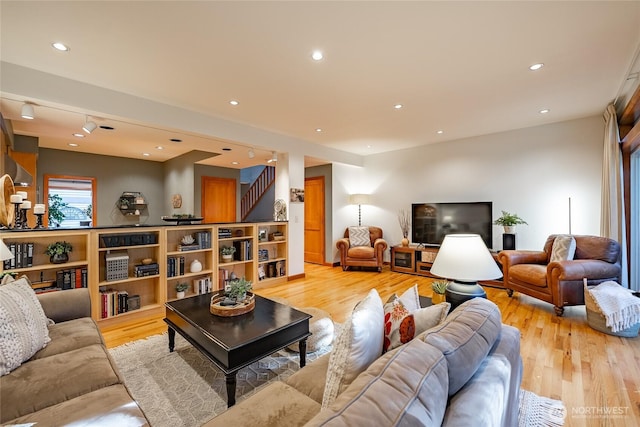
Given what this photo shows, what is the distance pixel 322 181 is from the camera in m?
6.43

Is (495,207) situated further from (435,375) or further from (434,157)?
(435,375)

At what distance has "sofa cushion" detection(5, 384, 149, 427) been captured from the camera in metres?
1.12

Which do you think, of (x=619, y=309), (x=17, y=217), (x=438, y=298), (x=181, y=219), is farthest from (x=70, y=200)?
(x=619, y=309)

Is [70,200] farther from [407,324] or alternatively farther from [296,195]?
[407,324]

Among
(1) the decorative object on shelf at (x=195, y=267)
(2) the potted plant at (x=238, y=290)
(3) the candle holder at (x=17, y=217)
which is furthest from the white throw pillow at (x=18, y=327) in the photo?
(1) the decorative object on shelf at (x=195, y=267)

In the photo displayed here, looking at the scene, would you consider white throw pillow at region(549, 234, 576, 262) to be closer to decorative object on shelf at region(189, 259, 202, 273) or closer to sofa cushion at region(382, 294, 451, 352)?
sofa cushion at region(382, 294, 451, 352)

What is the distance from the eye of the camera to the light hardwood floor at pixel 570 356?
178cm

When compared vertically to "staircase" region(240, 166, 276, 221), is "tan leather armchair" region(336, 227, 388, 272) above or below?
below

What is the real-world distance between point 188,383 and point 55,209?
20.0ft

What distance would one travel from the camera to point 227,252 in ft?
13.7

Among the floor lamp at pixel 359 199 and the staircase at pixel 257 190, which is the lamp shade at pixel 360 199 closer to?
the floor lamp at pixel 359 199

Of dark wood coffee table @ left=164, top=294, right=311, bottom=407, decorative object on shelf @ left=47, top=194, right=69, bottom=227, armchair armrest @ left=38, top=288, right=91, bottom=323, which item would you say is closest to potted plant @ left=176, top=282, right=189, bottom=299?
dark wood coffee table @ left=164, top=294, right=311, bottom=407

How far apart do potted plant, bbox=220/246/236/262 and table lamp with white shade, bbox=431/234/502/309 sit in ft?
10.2

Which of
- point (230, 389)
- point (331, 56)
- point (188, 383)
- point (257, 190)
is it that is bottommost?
point (188, 383)
